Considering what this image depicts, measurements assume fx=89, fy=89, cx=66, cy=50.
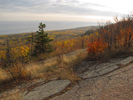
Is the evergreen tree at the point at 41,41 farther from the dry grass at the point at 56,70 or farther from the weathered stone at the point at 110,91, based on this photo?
the weathered stone at the point at 110,91

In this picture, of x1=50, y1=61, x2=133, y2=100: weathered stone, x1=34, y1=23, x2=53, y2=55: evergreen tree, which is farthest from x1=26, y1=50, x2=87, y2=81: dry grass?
x1=34, y1=23, x2=53, y2=55: evergreen tree

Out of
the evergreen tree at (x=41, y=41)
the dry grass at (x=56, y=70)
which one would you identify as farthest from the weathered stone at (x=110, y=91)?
the evergreen tree at (x=41, y=41)

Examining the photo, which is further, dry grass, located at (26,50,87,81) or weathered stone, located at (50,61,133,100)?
dry grass, located at (26,50,87,81)

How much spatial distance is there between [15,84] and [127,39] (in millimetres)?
5945

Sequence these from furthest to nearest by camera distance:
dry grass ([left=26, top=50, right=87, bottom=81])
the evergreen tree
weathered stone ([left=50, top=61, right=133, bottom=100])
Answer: the evergreen tree
dry grass ([left=26, top=50, right=87, bottom=81])
weathered stone ([left=50, top=61, right=133, bottom=100])

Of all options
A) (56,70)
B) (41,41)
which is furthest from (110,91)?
(41,41)

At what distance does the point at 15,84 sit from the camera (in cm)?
338

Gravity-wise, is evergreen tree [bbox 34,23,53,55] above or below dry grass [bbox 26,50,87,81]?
above

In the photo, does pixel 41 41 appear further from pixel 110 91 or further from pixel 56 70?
pixel 110 91

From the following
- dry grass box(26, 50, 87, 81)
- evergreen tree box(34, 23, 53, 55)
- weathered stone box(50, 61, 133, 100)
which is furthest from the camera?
evergreen tree box(34, 23, 53, 55)

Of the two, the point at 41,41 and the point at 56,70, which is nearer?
the point at 56,70

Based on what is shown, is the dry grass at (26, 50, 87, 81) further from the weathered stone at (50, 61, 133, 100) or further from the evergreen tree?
the evergreen tree

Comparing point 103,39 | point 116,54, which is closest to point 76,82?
point 116,54

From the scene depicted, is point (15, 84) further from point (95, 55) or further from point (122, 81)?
point (95, 55)
